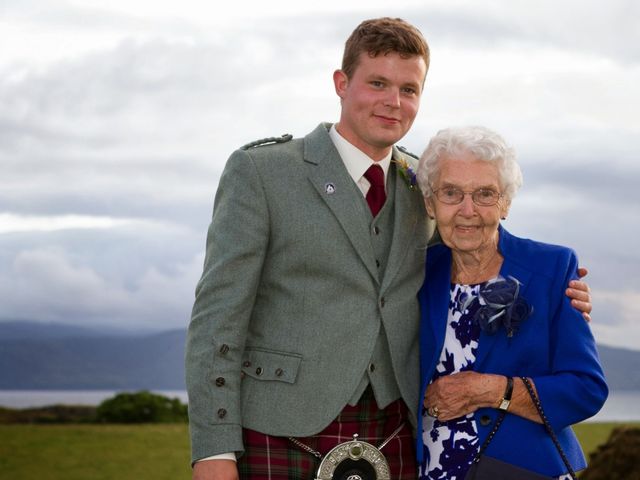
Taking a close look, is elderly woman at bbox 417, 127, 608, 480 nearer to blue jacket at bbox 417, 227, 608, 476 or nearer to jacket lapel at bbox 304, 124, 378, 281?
blue jacket at bbox 417, 227, 608, 476

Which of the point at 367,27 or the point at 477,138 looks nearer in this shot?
the point at 477,138

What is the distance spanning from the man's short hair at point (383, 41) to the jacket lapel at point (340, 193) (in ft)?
1.29

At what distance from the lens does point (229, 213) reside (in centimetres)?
393

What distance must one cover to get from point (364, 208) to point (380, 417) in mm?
952

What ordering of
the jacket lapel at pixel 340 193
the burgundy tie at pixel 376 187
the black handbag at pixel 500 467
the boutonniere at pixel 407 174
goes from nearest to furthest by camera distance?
the black handbag at pixel 500 467 → the jacket lapel at pixel 340 193 → the burgundy tie at pixel 376 187 → the boutonniere at pixel 407 174

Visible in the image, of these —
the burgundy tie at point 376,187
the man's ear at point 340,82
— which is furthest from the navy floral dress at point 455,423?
the man's ear at point 340,82

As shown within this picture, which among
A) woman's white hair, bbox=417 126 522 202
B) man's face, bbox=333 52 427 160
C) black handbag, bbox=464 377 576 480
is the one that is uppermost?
man's face, bbox=333 52 427 160

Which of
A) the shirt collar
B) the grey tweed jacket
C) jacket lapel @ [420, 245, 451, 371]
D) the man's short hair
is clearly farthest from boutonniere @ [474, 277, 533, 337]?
the man's short hair

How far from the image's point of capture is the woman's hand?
3.74 metres

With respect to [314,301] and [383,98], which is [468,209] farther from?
[314,301]

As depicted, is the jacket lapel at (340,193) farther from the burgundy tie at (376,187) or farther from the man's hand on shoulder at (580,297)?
the man's hand on shoulder at (580,297)

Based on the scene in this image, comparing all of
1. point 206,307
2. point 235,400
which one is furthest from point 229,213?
point 235,400

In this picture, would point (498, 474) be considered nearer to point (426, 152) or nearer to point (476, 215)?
point (476, 215)

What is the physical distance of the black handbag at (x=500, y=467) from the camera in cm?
370
